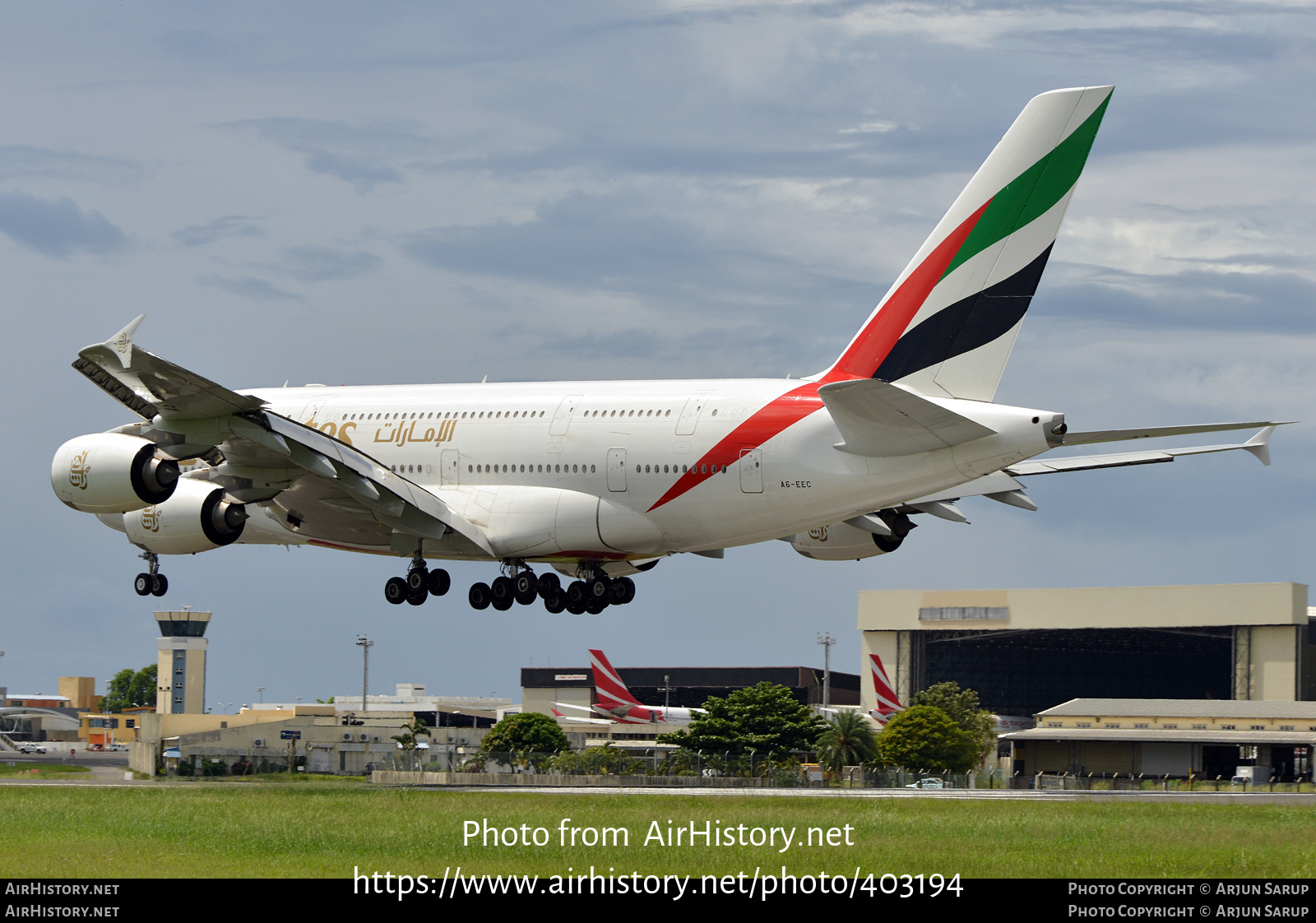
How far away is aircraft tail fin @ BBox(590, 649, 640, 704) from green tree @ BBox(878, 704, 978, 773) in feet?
148

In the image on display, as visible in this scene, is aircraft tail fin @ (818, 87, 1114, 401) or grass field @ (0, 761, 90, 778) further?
grass field @ (0, 761, 90, 778)

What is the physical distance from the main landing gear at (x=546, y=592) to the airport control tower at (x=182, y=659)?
125 m

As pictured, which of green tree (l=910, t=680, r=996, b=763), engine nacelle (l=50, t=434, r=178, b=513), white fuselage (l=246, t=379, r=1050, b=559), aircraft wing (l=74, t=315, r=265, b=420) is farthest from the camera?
green tree (l=910, t=680, r=996, b=763)

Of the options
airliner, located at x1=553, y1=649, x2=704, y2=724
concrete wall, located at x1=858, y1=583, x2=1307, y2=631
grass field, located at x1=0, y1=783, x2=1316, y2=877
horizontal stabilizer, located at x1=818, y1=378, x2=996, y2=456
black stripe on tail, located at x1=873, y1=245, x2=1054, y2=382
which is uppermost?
black stripe on tail, located at x1=873, y1=245, x2=1054, y2=382

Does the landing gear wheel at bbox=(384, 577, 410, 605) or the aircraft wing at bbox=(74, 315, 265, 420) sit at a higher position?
the aircraft wing at bbox=(74, 315, 265, 420)

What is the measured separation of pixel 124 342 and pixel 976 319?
58.1 feet

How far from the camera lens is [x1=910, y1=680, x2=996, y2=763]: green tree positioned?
106 m

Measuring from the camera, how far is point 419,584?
3969 cm

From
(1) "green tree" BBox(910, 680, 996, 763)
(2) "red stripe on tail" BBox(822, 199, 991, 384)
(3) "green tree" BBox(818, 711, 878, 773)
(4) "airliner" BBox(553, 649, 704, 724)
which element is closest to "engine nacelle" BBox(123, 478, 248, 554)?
(2) "red stripe on tail" BBox(822, 199, 991, 384)

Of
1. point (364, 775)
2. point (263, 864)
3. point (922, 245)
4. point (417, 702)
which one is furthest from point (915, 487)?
point (417, 702)

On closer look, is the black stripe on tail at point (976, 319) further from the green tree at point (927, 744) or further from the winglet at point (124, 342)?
the green tree at point (927, 744)

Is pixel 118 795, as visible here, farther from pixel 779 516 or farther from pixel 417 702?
pixel 417 702

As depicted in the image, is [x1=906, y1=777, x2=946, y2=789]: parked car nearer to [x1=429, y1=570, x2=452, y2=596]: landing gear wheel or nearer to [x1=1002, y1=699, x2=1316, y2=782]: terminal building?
[x1=1002, y1=699, x2=1316, y2=782]: terminal building

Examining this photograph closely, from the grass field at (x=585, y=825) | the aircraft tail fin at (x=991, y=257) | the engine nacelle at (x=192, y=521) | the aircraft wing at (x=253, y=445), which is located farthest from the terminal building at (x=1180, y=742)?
the engine nacelle at (x=192, y=521)
